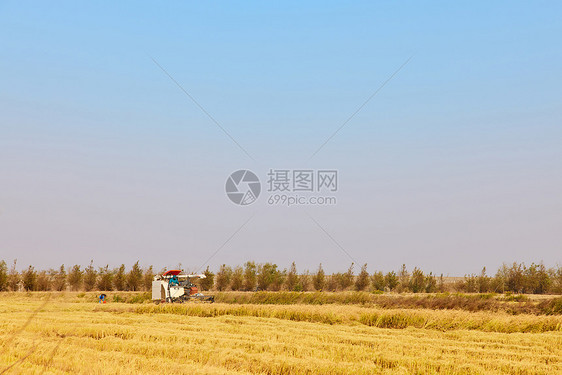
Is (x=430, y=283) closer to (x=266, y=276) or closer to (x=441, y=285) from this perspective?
(x=441, y=285)

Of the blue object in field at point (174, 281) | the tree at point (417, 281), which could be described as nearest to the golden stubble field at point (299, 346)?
the blue object in field at point (174, 281)

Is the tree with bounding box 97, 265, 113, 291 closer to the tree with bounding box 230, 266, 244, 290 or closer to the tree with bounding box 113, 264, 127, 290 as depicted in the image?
the tree with bounding box 113, 264, 127, 290

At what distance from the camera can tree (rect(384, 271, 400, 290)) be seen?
50969 millimetres

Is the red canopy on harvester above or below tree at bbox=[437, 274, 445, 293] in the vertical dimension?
above

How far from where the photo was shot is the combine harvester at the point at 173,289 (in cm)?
3148

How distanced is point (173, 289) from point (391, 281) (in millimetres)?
26641

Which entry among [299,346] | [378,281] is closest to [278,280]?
[378,281]

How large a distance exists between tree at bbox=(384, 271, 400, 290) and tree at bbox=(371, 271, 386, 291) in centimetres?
34

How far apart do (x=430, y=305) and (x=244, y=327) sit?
1227 centimetres

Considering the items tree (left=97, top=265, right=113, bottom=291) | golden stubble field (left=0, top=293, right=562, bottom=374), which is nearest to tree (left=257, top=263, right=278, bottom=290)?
tree (left=97, top=265, right=113, bottom=291)

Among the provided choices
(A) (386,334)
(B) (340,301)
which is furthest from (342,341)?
(B) (340,301)

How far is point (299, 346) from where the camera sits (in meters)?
13.9

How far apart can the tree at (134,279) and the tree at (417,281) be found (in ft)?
89.5

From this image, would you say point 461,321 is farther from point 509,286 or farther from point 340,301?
point 509,286
